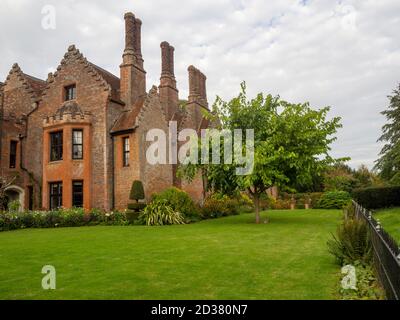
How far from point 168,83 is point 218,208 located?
10.7 metres

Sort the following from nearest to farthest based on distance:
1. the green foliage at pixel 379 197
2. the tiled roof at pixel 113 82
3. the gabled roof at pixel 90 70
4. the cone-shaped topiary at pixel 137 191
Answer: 1. the cone-shaped topiary at pixel 137 191
2. the gabled roof at pixel 90 70
3. the green foliage at pixel 379 197
4. the tiled roof at pixel 113 82

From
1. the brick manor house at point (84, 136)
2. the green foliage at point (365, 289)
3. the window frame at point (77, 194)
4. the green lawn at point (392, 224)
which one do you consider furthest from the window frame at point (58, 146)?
the green foliage at point (365, 289)

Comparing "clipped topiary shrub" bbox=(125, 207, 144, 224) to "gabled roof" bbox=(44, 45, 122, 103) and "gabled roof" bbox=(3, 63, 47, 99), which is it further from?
"gabled roof" bbox=(3, 63, 47, 99)

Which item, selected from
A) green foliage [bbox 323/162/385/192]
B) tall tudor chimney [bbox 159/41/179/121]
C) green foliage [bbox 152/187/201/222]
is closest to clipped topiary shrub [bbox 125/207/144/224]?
green foliage [bbox 152/187/201/222]

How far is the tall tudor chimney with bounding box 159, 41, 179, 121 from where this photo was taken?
27.2 metres

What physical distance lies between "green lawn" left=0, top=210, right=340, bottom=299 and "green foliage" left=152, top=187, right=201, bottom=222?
7949 millimetres

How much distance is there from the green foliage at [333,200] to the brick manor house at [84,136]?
14183 millimetres

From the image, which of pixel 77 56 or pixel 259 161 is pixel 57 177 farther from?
pixel 259 161

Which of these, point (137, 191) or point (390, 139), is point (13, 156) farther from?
point (390, 139)

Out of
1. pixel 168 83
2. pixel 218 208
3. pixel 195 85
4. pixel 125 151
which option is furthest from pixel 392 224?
pixel 168 83

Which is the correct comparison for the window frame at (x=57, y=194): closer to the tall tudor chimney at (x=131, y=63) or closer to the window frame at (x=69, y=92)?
the window frame at (x=69, y=92)

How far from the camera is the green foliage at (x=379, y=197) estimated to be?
906 inches
